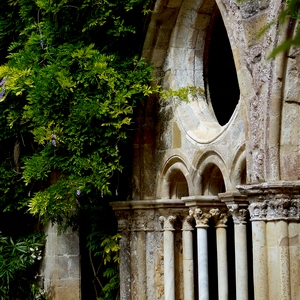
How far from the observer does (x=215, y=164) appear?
5.39m

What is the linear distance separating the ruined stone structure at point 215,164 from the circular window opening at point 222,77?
1 cm

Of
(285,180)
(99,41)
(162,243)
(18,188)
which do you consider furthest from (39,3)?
(285,180)

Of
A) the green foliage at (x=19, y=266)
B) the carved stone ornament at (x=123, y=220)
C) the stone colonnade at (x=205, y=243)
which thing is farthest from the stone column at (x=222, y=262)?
the green foliage at (x=19, y=266)

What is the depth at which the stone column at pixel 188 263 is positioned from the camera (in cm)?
566

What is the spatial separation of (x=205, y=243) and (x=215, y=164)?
0.62 metres

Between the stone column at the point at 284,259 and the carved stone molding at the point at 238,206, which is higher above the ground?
the carved stone molding at the point at 238,206

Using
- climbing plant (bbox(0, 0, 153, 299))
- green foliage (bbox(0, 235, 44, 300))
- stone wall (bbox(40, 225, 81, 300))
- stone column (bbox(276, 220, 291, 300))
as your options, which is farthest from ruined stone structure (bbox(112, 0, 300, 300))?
green foliage (bbox(0, 235, 44, 300))

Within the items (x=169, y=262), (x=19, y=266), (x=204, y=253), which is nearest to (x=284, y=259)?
(x=204, y=253)

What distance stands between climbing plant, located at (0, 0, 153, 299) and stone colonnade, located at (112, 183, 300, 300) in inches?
11.6

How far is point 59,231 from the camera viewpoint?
6.29 metres

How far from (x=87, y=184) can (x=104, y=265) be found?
4.27ft

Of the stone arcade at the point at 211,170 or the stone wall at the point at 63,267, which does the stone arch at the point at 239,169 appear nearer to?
the stone arcade at the point at 211,170

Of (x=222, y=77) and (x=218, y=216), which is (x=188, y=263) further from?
(x=222, y=77)

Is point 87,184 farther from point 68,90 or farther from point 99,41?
point 99,41
